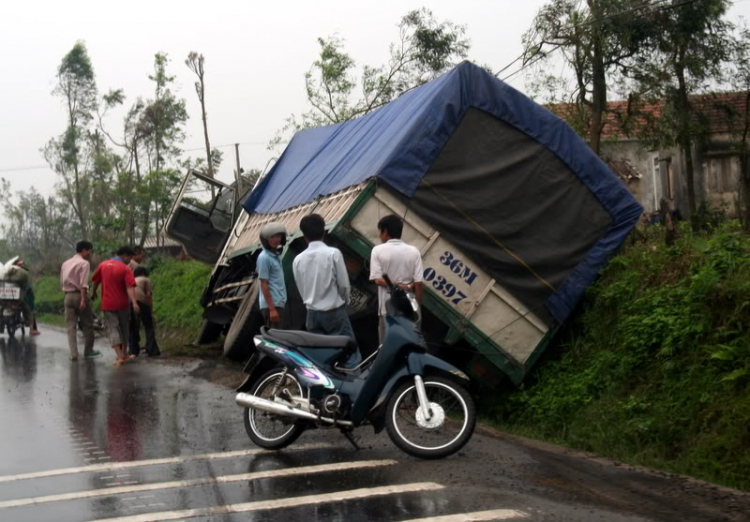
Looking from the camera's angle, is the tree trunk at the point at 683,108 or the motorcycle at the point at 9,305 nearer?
the tree trunk at the point at 683,108

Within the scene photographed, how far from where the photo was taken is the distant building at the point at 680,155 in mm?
20578

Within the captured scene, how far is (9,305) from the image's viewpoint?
2214cm

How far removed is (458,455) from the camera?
22.2ft

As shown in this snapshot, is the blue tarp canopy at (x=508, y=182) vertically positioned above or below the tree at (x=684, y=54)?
below

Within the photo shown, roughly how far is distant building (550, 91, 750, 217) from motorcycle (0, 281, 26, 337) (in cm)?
1300

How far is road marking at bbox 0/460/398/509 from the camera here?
19.4 ft

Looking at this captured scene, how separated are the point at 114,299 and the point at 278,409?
8.09m

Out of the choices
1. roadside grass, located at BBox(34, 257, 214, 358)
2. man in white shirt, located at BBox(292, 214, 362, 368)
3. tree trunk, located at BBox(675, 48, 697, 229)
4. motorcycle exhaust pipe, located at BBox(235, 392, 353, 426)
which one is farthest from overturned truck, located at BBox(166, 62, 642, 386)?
tree trunk, located at BBox(675, 48, 697, 229)

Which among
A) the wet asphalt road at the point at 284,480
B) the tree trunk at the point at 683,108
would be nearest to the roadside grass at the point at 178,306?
the wet asphalt road at the point at 284,480

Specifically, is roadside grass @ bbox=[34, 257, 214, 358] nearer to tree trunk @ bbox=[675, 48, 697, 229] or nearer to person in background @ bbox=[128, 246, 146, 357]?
person in background @ bbox=[128, 246, 146, 357]

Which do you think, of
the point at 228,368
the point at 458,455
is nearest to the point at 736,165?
the point at 228,368

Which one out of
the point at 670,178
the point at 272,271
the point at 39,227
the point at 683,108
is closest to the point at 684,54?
the point at 683,108

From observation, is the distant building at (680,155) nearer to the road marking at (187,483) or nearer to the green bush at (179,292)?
the green bush at (179,292)

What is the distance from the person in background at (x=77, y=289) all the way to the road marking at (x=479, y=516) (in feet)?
35.7
